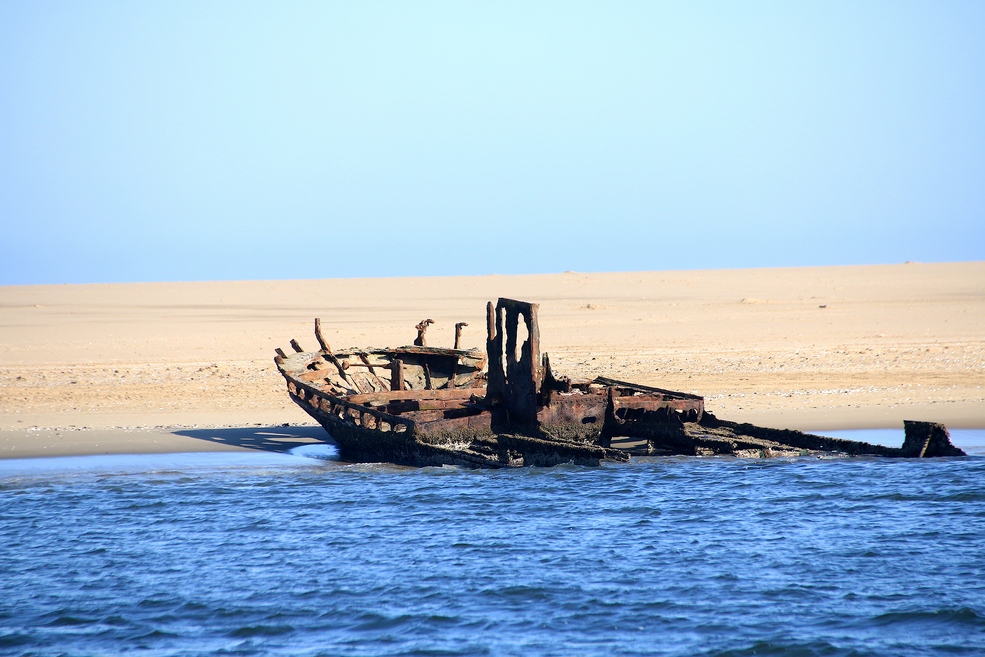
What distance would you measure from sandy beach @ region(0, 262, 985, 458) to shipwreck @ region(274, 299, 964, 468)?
2.35m

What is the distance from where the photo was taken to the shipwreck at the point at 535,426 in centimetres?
1184

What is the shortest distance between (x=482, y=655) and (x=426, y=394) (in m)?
6.81

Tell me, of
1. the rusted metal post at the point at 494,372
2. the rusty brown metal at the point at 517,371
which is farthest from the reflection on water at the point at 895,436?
the rusted metal post at the point at 494,372

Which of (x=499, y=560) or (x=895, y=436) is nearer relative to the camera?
(x=499, y=560)

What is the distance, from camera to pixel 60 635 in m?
7.12

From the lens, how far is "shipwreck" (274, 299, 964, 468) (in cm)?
1184

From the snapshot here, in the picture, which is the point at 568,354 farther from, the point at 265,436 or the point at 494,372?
the point at 494,372

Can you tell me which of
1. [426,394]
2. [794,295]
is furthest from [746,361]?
[794,295]

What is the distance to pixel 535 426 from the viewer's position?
1231 cm

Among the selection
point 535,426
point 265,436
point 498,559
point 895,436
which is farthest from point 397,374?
point 895,436

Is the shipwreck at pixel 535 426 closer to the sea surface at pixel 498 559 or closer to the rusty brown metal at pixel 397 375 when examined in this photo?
the sea surface at pixel 498 559

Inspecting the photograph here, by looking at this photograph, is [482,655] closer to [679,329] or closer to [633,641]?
[633,641]

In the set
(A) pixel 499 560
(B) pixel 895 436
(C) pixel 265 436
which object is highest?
(C) pixel 265 436

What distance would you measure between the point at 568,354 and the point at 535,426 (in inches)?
383
